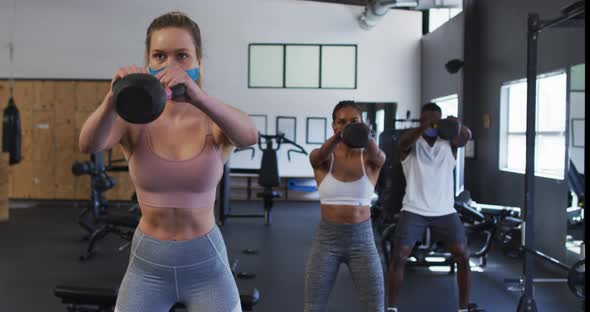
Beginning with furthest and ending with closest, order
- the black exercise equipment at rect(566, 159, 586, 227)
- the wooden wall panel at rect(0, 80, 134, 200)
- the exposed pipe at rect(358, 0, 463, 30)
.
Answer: the wooden wall panel at rect(0, 80, 134, 200) → the exposed pipe at rect(358, 0, 463, 30) → the black exercise equipment at rect(566, 159, 586, 227)

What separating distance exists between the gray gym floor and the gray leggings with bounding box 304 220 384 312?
1.30 meters

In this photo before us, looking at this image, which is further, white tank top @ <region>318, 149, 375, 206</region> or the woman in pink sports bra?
white tank top @ <region>318, 149, 375, 206</region>

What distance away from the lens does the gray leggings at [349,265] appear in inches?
79.2

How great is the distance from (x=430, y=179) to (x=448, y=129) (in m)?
0.32

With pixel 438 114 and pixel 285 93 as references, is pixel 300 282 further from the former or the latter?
pixel 285 93

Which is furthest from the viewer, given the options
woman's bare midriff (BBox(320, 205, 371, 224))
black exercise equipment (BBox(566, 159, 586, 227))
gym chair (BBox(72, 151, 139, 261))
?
gym chair (BBox(72, 151, 139, 261))

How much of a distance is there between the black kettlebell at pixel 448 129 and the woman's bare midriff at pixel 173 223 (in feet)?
6.64

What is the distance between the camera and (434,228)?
285cm

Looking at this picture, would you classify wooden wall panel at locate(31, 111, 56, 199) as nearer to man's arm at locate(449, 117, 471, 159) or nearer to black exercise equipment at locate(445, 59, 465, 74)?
black exercise equipment at locate(445, 59, 465, 74)

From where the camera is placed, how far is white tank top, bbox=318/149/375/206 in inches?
85.3

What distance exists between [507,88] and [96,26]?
7045 millimetres

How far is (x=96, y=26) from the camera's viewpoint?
8.67 meters

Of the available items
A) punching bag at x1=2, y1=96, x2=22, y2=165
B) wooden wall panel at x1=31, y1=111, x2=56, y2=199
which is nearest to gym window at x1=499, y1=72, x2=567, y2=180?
punching bag at x1=2, y1=96, x2=22, y2=165

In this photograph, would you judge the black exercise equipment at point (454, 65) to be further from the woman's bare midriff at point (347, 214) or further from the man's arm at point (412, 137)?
the woman's bare midriff at point (347, 214)
